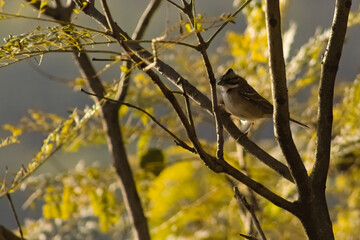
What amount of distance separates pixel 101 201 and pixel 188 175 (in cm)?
189

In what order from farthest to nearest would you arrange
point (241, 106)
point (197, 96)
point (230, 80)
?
point (230, 80), point (241, 106), point (197, 96)

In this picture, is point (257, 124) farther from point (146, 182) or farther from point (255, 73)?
point (146, 182)

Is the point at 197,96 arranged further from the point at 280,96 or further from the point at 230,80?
the point at 230,80

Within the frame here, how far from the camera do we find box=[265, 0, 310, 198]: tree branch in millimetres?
1368

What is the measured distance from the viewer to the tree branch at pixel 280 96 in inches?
53.9

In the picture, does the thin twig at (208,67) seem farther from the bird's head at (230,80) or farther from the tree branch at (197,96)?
the bird's head at (230,80)

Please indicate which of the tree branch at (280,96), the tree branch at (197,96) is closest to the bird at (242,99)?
the tree branch at (197,96)

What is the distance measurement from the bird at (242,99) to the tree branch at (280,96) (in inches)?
83.2

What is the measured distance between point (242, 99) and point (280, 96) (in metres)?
2.43

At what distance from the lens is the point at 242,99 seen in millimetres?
3881

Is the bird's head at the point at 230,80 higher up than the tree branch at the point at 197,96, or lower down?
higher up

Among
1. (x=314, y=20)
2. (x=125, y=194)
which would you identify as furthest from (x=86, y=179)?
(x=314, y=20)

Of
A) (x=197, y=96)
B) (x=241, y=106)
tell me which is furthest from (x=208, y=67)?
(x=241, y=106)

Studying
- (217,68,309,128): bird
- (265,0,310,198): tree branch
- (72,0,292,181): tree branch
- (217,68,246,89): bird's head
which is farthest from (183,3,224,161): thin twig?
(217,68,246,89): bird's head
